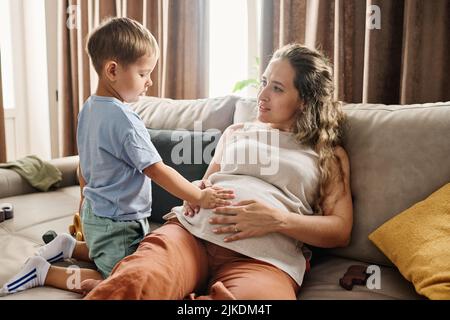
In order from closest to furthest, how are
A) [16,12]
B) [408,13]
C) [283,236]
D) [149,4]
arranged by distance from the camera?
[283,236] → [408,13] → [149,4] → [16,12]

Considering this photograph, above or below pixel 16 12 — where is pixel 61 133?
below

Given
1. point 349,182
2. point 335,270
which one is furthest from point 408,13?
point 335,270

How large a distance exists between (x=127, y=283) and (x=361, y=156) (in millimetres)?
870

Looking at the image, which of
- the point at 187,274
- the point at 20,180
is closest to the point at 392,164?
the point at 187,274

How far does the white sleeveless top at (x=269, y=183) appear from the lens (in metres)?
1.28

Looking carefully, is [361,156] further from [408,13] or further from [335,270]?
[408,13]

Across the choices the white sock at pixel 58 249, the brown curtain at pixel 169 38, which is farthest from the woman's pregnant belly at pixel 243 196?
the brown curtain at pixel 169 38

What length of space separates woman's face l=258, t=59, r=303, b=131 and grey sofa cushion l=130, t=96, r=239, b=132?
1.30ft

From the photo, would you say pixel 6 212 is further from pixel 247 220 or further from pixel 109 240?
pixel 247 220

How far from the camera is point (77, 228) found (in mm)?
1740

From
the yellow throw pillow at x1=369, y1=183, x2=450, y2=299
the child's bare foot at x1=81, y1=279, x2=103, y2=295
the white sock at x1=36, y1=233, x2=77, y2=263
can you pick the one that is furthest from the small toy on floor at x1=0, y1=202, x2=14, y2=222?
the yellow throw pillow at x1=369, y1=183, x2=450, y2=299

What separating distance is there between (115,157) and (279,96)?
0.58 m

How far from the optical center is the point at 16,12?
3.91 m

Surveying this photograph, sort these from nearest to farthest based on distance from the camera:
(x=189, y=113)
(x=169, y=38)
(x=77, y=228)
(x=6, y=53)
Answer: (x=77, y=228), (x=189, y=113), (x=169, y=38), (x=6, y=53)
